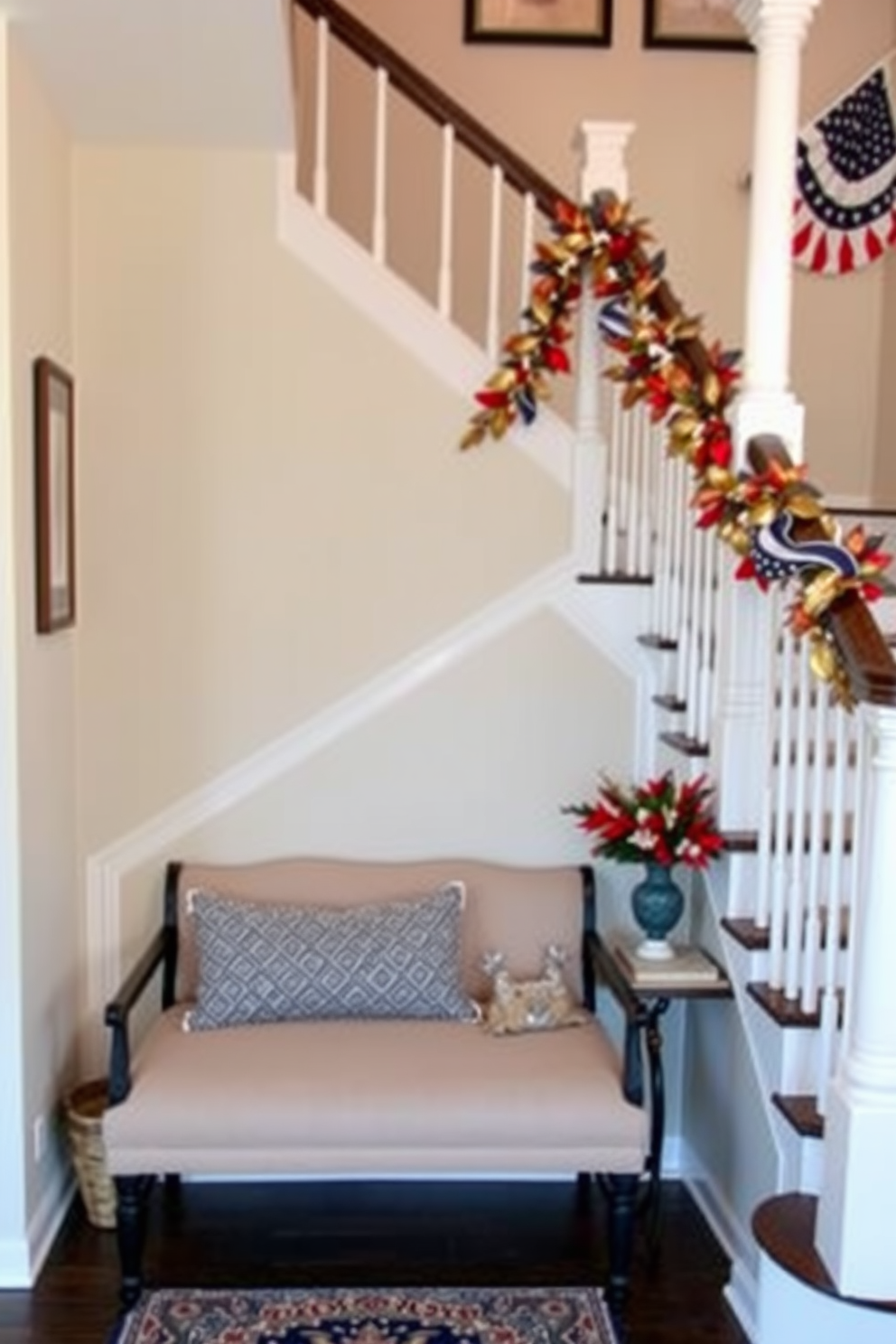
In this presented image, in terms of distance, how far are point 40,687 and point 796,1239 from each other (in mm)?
2099

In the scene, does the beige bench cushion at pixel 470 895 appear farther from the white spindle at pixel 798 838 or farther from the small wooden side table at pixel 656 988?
the white spindle at pixel 798 838

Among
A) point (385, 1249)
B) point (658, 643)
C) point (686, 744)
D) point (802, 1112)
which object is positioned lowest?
point (385, 1249)

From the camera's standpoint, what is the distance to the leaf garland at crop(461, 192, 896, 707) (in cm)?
263

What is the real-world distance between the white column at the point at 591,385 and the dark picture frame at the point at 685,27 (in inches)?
64.9

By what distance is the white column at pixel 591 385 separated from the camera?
3.62m

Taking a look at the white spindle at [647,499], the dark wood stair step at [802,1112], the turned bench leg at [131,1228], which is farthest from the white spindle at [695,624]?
the turned bench leg at [131,1228]

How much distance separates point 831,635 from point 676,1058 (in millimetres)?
1718

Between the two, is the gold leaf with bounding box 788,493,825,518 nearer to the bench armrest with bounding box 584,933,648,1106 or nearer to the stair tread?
the stair tread

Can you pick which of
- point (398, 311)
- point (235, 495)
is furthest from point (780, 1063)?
point (398, 311)

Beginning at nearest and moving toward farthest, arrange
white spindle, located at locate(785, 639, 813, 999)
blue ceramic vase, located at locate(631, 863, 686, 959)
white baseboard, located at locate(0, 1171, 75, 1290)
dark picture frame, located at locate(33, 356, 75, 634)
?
white spindle, located at locate(785, 639, 813, 999) → white baseboard, located at locate(0, 1171, 75, 1290) → dark picture frame, located at locate(33, 356, 75, 634) → blue ceramic vase, located at locate(631, 863, 686, 959)

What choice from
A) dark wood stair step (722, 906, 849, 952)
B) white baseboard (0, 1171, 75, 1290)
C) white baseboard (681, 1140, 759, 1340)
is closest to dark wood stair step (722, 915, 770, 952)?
dark wood stair step (722, 906, 849, 952)

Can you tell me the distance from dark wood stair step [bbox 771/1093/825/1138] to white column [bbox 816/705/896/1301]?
0.25m

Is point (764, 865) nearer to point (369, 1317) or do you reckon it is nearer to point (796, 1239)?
point (796, 1239)

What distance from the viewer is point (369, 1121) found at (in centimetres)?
298
